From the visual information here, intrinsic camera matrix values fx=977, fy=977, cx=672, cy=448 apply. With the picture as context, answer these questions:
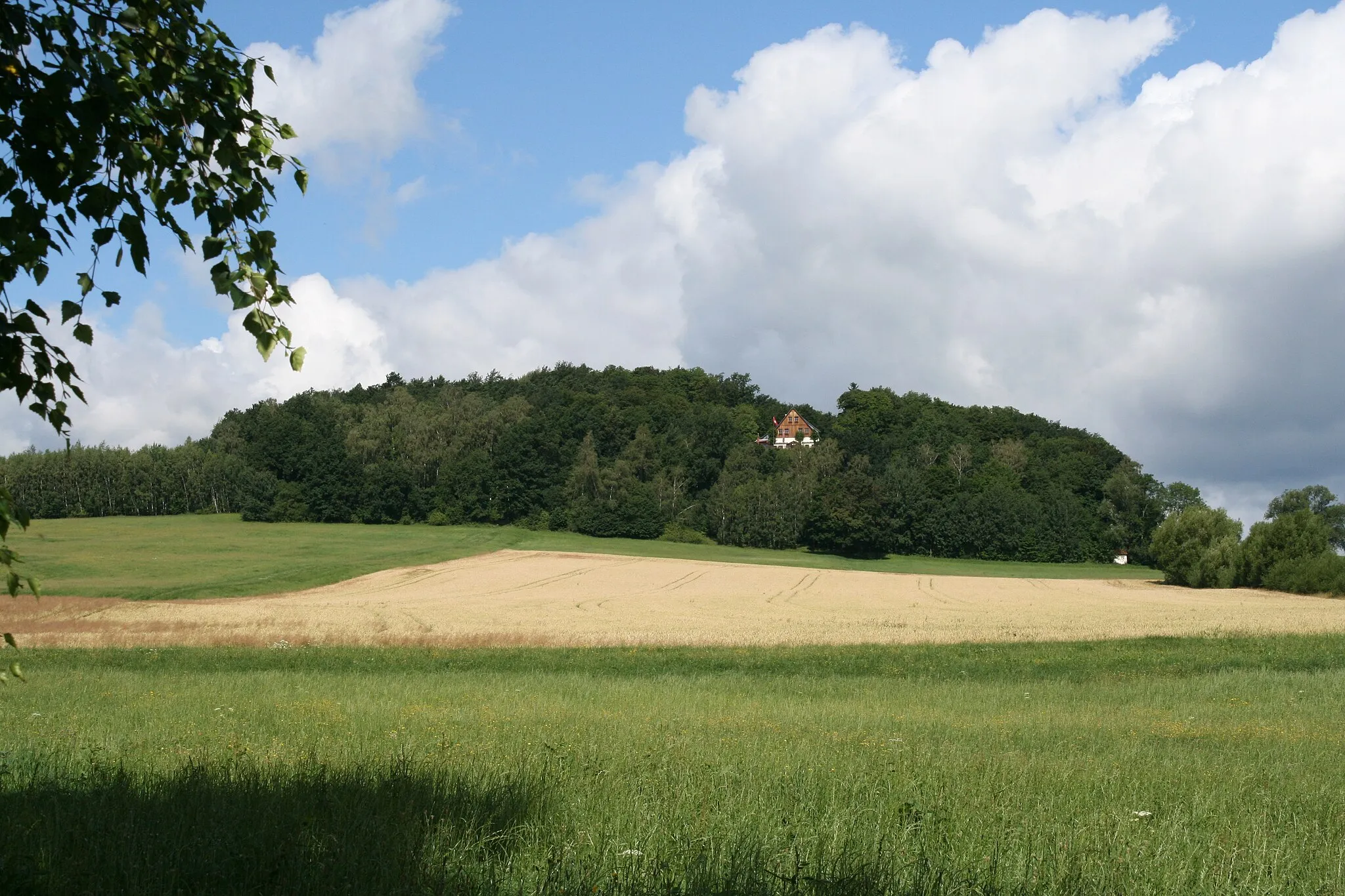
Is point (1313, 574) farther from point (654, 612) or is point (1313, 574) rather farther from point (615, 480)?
point (615, 480)

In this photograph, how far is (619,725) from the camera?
450 inches

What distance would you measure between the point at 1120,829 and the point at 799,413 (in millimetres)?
177658

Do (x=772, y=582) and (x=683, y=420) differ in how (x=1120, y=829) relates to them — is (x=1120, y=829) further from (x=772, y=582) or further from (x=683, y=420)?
(x=683, y=420)

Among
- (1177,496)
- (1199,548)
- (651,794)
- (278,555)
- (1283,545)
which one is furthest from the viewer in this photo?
(1177,496)

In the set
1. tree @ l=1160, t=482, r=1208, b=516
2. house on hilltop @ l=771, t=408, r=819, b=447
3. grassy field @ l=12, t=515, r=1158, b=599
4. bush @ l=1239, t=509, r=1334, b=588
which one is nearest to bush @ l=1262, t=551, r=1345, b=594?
bush @ l=1239, t=509, r=1334, b=588

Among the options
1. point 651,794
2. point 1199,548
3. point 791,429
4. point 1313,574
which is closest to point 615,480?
point 1199,548

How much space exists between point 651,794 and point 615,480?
357 ft

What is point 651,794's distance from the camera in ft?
23.7

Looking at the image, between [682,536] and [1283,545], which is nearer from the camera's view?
[1283,545]

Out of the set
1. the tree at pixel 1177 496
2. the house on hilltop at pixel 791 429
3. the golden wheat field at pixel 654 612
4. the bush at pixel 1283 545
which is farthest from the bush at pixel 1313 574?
the house on hilltop at pixel 791 429

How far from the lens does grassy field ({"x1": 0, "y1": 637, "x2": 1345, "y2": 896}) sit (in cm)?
549

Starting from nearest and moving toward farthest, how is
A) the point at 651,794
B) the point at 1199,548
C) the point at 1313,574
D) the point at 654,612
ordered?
the point at 651,794
the point at 654,612
the point at 1313,574
the point at 1199,548

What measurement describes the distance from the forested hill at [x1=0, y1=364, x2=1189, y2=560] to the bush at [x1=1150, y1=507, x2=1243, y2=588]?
27523 mm

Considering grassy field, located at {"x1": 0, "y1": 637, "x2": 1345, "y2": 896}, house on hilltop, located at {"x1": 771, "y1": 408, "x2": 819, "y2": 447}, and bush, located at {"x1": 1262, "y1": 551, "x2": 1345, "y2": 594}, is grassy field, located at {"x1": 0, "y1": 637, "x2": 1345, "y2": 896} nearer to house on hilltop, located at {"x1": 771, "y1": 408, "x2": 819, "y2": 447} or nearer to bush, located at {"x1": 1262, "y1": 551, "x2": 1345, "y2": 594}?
bush, located at {"x1": 1262, "y1": 551, "x2": 1345, "y2": 594}
